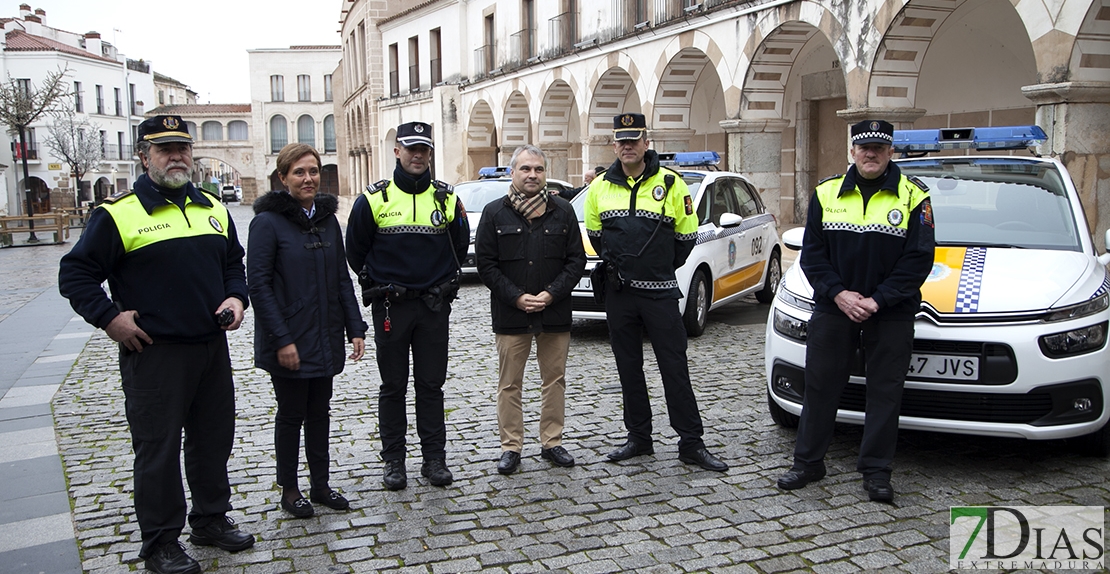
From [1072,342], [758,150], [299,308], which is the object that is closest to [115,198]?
[299,308]

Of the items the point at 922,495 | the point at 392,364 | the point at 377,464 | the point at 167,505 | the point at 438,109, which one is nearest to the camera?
the point at 167,505

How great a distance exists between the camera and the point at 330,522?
4414mm

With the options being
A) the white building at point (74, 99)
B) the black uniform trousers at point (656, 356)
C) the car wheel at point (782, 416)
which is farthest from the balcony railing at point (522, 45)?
the white building at point (74, 99)

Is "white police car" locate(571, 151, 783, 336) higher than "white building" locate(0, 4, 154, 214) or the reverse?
the reverse

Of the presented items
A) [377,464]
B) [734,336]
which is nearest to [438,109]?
[734,336]

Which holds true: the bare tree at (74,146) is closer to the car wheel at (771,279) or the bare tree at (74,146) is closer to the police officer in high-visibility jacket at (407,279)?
the car wheel at (771,279)

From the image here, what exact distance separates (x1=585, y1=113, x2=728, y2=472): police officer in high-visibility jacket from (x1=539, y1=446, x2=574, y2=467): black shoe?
258 millimetres

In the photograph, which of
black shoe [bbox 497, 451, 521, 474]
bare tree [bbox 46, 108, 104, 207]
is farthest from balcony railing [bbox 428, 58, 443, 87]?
black shoe [bbox 497, 451, 521, 474]

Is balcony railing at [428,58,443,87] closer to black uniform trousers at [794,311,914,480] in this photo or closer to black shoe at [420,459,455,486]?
black shoe at [420,459,455,486]

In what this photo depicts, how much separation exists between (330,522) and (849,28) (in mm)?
12032

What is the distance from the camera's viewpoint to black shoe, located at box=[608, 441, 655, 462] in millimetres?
5250

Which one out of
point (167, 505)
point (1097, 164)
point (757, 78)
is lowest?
point (167, 505)

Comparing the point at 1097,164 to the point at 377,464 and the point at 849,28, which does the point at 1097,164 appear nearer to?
the point at 849,28

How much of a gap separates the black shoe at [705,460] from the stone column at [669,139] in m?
15.1
